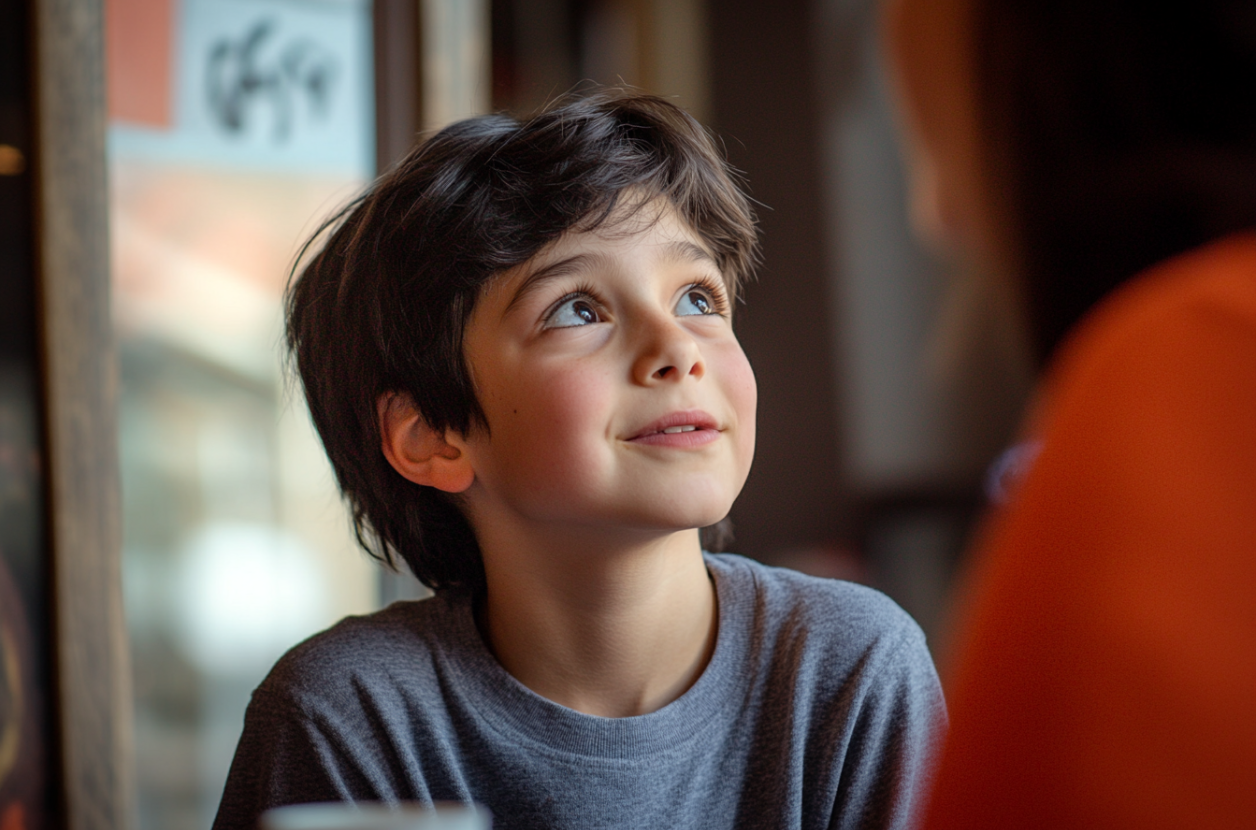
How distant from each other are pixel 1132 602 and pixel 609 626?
532 millimetres

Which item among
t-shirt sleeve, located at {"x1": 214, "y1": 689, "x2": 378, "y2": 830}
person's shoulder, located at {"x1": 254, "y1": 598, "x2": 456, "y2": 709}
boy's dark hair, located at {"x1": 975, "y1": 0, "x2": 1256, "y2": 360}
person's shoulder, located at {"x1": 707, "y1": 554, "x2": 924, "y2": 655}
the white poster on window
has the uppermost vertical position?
the white poster on window

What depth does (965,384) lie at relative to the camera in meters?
2.03

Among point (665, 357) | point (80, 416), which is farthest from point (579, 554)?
point (80, 416)

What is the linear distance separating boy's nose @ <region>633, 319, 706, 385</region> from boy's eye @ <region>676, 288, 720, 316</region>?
0.07 m

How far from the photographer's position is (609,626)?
838 mm

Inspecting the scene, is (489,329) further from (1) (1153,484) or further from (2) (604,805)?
(1) (1153,484)

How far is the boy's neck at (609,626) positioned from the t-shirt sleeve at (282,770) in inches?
6.3

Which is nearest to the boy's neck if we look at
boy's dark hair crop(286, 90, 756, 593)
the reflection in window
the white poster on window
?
boy's dark hair crop(286, 90, 756, 593)

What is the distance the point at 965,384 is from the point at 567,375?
1.45m

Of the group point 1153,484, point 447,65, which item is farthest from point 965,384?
point 1153,484

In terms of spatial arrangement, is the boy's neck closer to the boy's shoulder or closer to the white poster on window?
the boy's shoulder

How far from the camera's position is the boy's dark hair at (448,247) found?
32.5 inches

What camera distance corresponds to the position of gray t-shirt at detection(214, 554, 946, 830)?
0.79 metres

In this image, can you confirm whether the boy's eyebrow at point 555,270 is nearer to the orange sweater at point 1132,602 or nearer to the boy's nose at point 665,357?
the boy's nose at point 665,357
